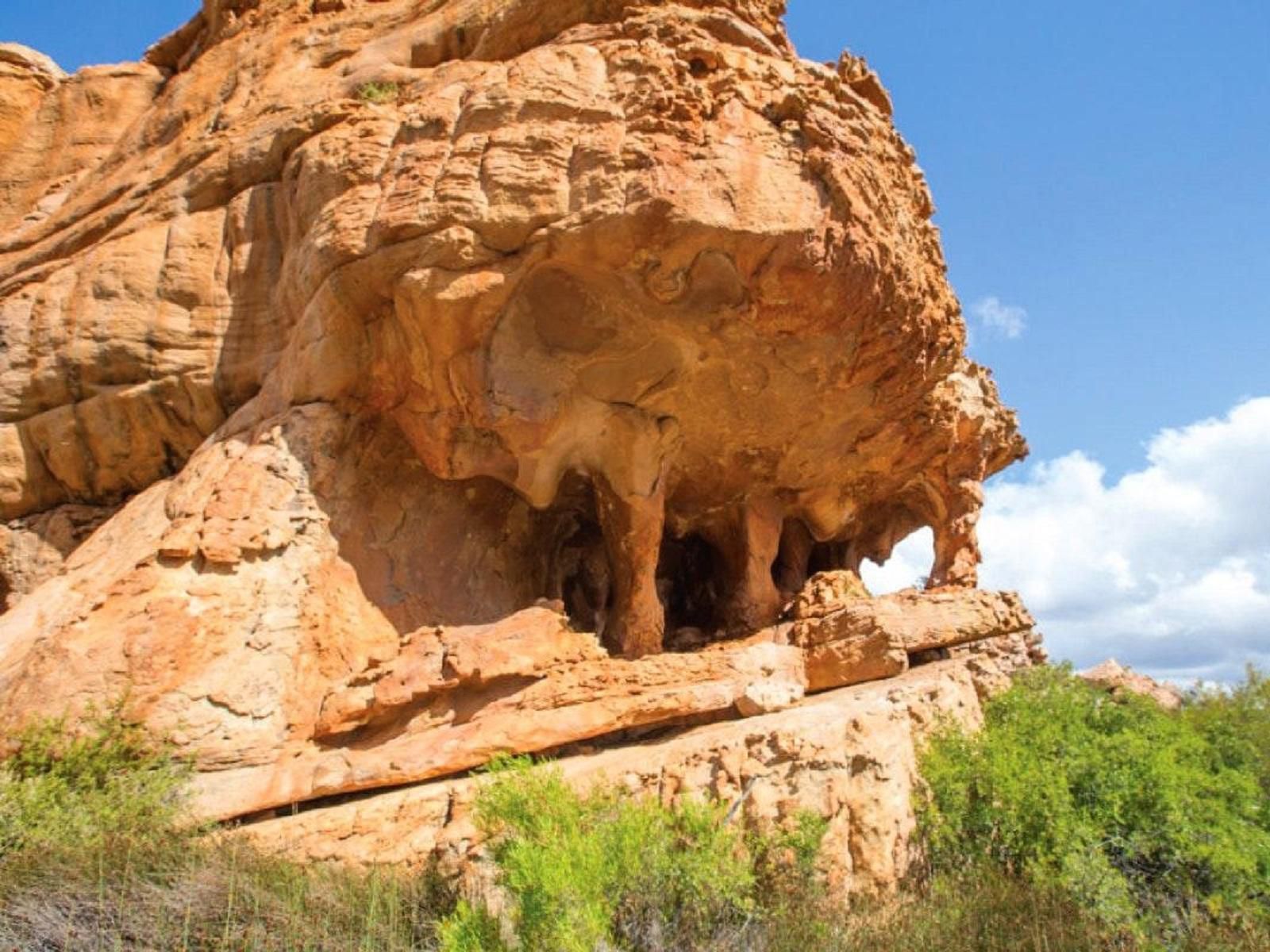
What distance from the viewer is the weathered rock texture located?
21.8 ft

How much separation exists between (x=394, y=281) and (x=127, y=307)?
3.41 m

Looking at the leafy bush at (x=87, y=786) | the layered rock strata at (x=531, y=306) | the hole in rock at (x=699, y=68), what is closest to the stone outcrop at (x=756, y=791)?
the leafy bush at (x=87, y=786)

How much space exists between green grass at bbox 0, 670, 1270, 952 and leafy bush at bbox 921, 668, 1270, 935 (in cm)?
1

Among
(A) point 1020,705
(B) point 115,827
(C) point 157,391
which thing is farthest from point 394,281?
(A) point 1020,705

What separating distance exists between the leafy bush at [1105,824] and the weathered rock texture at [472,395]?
143 centimetres

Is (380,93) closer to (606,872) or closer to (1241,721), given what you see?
(606,872)

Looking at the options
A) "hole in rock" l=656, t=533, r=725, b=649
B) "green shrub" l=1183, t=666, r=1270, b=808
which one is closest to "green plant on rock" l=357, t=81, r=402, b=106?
"hole in rock" l=656, t=533, r=725, b=649

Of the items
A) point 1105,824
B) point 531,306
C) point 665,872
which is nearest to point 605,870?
point 665,872

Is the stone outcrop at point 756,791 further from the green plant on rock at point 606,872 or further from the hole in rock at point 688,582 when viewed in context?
the hole in rock at point 688,582

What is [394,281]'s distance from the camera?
7.33 m

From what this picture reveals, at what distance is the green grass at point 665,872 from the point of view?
4.71 metres

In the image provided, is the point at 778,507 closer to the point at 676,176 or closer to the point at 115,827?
the point at 676,176

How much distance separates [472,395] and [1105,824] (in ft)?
17.3

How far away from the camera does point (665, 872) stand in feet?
16.0
